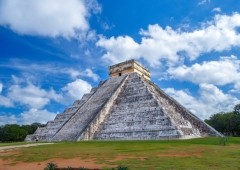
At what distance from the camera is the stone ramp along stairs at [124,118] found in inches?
806

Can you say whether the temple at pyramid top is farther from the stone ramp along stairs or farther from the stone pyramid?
the stone ramp along stairs

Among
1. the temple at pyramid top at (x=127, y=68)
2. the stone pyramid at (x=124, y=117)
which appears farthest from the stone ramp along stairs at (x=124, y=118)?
the temple at pyramid top at (x=127, y=68)

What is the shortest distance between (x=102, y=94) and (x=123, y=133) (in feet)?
25.7

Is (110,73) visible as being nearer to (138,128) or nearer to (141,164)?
(138,128)

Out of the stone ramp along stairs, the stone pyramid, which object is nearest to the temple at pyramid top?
the stone pyramid

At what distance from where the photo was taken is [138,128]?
21.0m

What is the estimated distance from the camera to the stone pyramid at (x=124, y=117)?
20547 mm

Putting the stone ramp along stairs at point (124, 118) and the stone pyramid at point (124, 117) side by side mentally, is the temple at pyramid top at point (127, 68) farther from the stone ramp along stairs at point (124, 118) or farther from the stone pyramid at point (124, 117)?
the stone ramp along stairs at point (124, 118)

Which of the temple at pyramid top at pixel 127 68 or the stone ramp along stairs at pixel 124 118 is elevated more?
the temple at pyramid top at pixel 127 68

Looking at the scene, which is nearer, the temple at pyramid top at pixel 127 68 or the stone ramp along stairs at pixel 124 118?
the stone ramp along stairs at pixel 124 118

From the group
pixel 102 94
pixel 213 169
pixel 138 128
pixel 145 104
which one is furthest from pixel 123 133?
pixel 213 169

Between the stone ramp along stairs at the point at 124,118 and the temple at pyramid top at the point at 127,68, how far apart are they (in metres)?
1.19

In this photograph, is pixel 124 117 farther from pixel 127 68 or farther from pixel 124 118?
pixel 127 68

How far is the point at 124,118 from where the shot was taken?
897 inches
